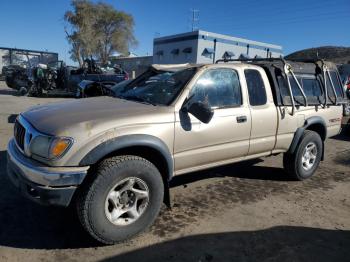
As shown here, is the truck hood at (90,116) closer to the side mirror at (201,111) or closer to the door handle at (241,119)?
the side mirror at (201,111)

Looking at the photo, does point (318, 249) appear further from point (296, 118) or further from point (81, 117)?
point (81, 117)

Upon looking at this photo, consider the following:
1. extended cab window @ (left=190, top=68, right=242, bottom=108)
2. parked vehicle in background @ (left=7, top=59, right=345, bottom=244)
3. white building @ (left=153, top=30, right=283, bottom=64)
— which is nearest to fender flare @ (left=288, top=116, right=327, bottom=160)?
parked vehicle in background @ (left=7, top=59, right=345, bottom=244)

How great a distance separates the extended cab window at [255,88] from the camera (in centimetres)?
484

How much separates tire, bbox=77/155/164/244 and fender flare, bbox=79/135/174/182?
0.12m

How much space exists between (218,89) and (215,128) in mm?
512

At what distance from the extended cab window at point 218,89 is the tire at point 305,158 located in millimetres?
1605

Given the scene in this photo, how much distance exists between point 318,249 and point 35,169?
2833 mm

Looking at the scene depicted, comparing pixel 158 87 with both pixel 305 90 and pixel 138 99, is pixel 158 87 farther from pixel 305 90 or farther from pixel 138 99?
pixel 305 90

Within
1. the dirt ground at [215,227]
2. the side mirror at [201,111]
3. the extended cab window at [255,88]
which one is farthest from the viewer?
the extended cab window at [255,88]

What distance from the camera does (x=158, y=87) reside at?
14.6 ft

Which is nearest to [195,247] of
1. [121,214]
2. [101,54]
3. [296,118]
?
[121,214]

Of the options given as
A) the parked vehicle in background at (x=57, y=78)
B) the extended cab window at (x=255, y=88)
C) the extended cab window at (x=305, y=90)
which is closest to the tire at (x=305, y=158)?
the extended cab window at (x=305, y=90)

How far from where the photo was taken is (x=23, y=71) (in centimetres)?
1920

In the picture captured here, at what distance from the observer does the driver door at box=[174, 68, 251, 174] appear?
13.3ft
